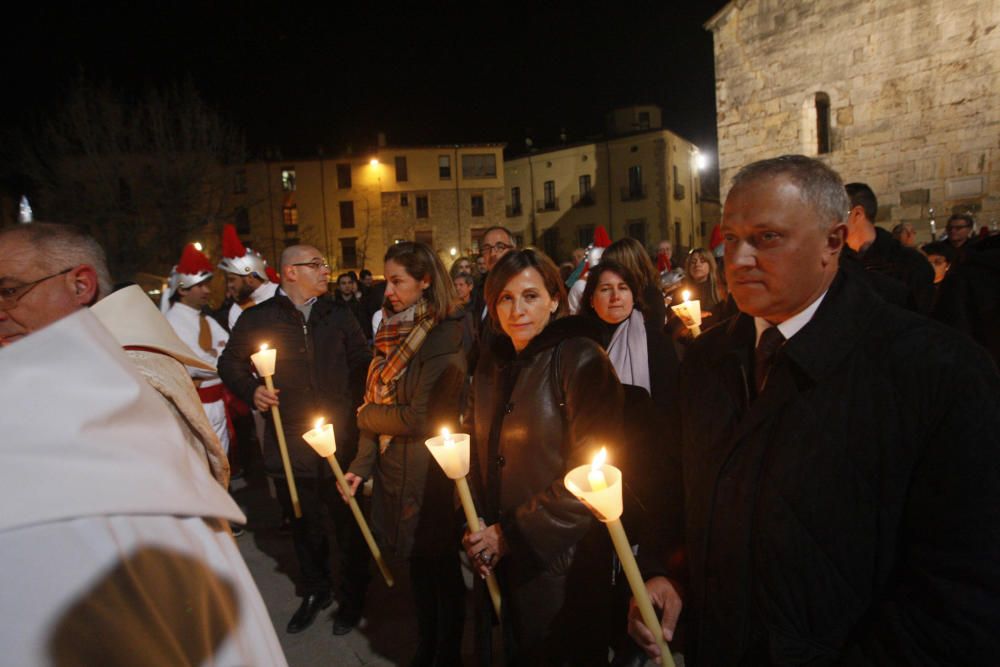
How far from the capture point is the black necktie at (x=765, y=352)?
1.60 meters

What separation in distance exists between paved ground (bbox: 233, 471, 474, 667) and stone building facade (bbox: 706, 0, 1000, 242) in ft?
44.5

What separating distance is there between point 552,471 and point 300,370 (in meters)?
2.32

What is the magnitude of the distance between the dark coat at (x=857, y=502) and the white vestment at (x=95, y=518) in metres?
1.27

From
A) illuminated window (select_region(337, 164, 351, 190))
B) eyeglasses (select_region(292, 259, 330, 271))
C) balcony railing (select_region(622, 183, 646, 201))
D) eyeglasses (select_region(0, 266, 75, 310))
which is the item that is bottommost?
eyeglasses (select_region(0, 266, 75, 310))

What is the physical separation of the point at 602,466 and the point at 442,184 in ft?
152

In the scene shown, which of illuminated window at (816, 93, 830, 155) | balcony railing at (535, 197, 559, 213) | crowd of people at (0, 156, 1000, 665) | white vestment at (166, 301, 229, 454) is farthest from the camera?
balcony railing at (535, 197, 559, 213)

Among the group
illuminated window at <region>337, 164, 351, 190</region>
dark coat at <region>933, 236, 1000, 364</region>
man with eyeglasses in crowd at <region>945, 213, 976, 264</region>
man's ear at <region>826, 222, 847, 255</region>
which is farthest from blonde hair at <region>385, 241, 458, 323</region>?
illuminated window at <region>337, 164, 351, 190</region>

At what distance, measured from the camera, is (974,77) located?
11305mm

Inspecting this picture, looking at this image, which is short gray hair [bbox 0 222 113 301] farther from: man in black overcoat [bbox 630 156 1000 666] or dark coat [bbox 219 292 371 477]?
man in black overcoat [bbox 630 156 1000 666]

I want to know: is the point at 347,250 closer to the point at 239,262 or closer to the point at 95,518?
the point at 239,262

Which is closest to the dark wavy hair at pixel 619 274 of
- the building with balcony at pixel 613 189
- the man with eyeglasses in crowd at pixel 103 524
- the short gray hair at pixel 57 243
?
the short gray hair at pixel 57 243

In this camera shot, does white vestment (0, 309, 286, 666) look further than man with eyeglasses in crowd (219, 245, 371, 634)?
No

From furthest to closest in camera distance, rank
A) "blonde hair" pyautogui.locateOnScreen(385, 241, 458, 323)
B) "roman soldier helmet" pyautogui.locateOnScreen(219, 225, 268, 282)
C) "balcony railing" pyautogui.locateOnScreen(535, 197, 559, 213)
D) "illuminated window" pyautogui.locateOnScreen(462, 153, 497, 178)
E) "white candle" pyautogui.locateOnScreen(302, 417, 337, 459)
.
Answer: "illuminated window" pyautogui.locateOnScreen(462, 153, 497, 178)
"balcony railing" pyautogui.locateOnScreen(535, 197, 559, 213)
"roman soldier helmet" pyautogui.locateOnScreen(219, 225, 268, 282)
"blonde hair" pyautogui.locateOnScreen(385, 241, 458, 323)
"white candle" pyautogui.locateOnScreen(302, 417, 337, 459)

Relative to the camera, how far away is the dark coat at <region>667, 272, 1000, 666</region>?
3.98ft
